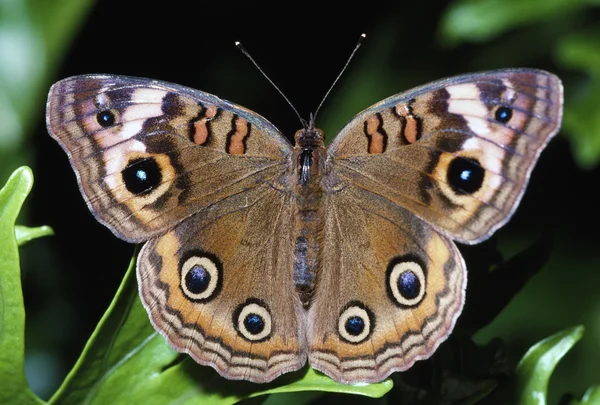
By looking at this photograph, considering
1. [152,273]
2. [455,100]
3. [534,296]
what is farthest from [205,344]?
[534,296]

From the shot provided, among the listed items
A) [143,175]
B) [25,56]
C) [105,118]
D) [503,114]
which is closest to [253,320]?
[143,175]

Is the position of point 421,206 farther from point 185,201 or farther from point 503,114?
point 185,201

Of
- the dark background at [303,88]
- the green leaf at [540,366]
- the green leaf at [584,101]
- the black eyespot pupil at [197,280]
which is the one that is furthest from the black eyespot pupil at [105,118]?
the green leaf at [584,101]

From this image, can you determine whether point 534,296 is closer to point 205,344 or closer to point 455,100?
point 455,100

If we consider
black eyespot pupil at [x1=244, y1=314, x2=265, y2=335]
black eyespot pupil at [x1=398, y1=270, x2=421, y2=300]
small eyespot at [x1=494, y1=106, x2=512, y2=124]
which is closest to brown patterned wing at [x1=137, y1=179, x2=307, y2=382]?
black eyespot pupil at [x1=244, y1=314, x2=265, y2=335]

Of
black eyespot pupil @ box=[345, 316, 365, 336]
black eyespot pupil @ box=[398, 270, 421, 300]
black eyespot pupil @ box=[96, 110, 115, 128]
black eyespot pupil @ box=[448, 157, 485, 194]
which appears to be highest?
black eyespot pupil @ box=[448, 157, 485, 194]

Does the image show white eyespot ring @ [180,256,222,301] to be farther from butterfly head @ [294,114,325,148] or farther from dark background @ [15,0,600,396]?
dark background @ [15,0,600,396]
